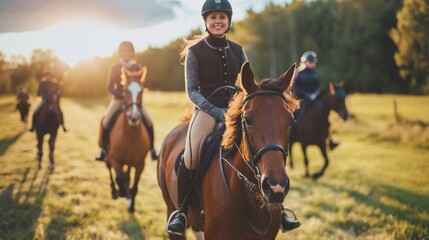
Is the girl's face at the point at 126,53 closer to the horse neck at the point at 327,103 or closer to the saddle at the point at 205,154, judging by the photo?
the saddle at the point at 205,154

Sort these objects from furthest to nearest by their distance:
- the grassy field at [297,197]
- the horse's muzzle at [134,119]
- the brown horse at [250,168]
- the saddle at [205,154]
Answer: the horse's muzzle at [134,119], the grassy field at [297,197], the saddle at [205,154], the brown horse at [250,168]

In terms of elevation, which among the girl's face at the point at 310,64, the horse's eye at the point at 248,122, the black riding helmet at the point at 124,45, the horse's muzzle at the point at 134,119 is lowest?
the horse's muzzle at the point at 134,119

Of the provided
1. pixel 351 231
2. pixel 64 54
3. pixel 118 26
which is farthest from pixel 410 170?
pixel 64 54

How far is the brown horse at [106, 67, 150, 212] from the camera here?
6.92 metres

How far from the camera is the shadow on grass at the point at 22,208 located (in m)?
5.73

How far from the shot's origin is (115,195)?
7.73 metres

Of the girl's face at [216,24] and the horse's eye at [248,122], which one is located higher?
the girl's face at [216,24]

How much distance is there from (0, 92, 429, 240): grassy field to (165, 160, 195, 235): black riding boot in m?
2.16

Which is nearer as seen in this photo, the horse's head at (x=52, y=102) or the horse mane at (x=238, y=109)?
the horse mane at (x=238, y=109)

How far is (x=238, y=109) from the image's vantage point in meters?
2.84

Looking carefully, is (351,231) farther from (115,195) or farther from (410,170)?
(410,170)

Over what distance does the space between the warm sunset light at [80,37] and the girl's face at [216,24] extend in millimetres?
5030

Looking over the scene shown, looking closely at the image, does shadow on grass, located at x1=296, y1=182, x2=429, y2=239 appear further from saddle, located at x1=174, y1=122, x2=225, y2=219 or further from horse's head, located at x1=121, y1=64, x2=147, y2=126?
horse's head, located at x1=121, y1=64, x2=147, y2=126

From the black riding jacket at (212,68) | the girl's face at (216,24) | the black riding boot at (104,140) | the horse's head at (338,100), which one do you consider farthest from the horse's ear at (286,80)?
the horse's head at (338,100)
